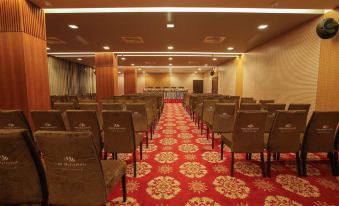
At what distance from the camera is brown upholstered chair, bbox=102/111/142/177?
2441 mm

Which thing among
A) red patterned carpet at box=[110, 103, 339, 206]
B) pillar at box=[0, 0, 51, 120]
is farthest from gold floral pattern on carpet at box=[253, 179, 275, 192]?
pillar at box=[0, 0, 51, 120]

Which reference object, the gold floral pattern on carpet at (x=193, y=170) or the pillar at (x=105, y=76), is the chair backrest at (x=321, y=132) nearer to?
the gold floral pattern on carpet at (x=193, y=170)

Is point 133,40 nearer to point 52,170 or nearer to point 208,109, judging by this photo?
point 208,109

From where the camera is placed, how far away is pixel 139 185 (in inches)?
91.8

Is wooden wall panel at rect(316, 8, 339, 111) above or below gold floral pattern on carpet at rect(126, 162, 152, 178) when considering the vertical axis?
above

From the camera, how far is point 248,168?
9.23ft

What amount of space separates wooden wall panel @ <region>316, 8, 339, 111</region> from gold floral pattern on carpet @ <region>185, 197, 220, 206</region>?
4.06 meters

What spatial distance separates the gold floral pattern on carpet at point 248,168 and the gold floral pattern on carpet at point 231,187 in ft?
0.95

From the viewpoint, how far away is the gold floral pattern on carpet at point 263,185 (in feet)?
7.32

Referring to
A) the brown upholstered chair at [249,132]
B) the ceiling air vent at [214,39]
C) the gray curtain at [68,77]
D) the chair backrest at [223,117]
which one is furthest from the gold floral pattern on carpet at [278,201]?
the gray curtain at [68,77]

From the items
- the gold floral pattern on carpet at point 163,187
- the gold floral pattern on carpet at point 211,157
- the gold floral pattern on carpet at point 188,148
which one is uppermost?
the gold floral pattern on carpet at point 188,148

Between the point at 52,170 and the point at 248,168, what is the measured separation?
102 inches

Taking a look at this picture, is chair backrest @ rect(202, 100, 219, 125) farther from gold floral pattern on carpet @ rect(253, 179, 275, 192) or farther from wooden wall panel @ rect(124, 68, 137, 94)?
wooden wall panel @ rect(124, 68, 137, 94)

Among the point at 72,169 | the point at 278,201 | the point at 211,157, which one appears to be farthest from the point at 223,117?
the point at 72,169
